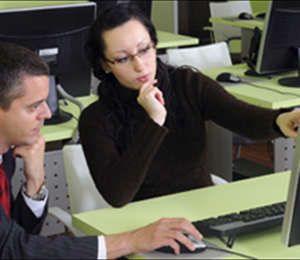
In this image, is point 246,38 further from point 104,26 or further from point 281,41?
point 104,26

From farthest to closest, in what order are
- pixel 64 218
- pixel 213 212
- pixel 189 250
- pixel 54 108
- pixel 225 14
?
pixel 225 14 → pixel 54 108 → pixel 64 218 → pixel 213 212 → pixel 189 250

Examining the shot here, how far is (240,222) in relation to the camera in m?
1.32

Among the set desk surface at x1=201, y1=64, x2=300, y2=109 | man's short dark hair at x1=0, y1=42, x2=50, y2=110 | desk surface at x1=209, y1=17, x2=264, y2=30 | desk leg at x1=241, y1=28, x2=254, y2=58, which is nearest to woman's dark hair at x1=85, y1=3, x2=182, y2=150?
man's short dark hair at x1=0, y1=42, x2=50, y2=110

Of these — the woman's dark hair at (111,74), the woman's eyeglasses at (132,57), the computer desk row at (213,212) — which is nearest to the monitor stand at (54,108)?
the woman's dark hair at (111,74)

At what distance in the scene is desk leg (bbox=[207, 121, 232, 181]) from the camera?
9.79ft

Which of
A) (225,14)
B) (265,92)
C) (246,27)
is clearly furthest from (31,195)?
(225,14)

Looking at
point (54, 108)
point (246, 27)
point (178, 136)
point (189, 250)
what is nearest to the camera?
Result: point (189, 250)

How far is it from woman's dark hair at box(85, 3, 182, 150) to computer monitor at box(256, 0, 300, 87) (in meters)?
0.97

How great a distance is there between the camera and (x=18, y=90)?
53.8 inches

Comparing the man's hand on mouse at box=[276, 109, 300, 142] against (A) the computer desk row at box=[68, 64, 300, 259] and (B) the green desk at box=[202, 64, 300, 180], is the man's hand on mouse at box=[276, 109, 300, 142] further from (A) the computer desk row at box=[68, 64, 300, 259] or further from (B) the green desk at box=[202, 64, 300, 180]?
(B) the green desk at box=[202, 64, 300, 180]

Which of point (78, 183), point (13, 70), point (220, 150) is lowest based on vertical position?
point (220, 150)

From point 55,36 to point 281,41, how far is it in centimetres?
105

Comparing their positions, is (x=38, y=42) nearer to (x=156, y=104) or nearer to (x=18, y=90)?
(x=156, y=104)

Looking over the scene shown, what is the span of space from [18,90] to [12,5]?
1.54 meters
